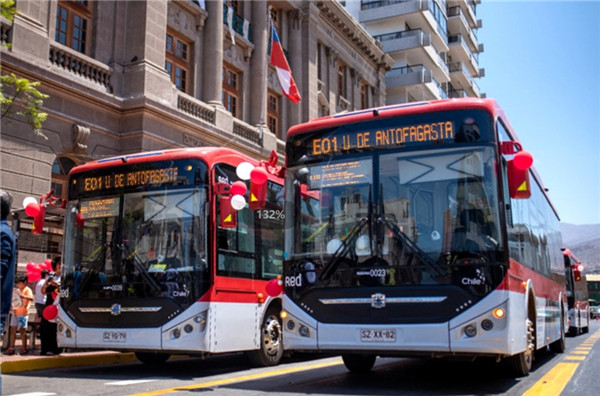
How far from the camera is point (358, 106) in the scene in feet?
131

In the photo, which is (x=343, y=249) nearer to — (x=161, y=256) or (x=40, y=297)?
(x=161, y=256)

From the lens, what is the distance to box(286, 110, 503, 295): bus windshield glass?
A: 746 centimetres

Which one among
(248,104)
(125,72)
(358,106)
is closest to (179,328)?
(125,72)

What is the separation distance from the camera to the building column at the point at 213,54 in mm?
25078

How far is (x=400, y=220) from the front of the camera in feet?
25.4

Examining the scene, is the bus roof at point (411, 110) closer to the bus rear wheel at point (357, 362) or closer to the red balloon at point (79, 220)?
the bus rear wheel at point (357, 362)

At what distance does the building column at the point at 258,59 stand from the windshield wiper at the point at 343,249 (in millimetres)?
20858

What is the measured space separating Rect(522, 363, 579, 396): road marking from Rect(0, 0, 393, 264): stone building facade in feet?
36.3

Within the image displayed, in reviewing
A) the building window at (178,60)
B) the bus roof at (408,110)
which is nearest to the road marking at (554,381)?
the bus roof at (408,110)

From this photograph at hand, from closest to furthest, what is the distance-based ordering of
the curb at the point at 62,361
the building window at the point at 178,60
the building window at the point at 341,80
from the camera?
1. the curb at the point at 62,361
2. the building window at the point at 178,60
3. the building window at the point at 341,80

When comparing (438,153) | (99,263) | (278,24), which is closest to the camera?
(438,153)

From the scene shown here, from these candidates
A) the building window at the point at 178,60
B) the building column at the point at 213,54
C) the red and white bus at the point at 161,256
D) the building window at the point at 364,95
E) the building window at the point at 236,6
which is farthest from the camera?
the building window at the point at 364,95

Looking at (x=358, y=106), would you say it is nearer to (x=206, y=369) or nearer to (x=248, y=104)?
(x=248, y=104)

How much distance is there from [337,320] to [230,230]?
3.21 meters
